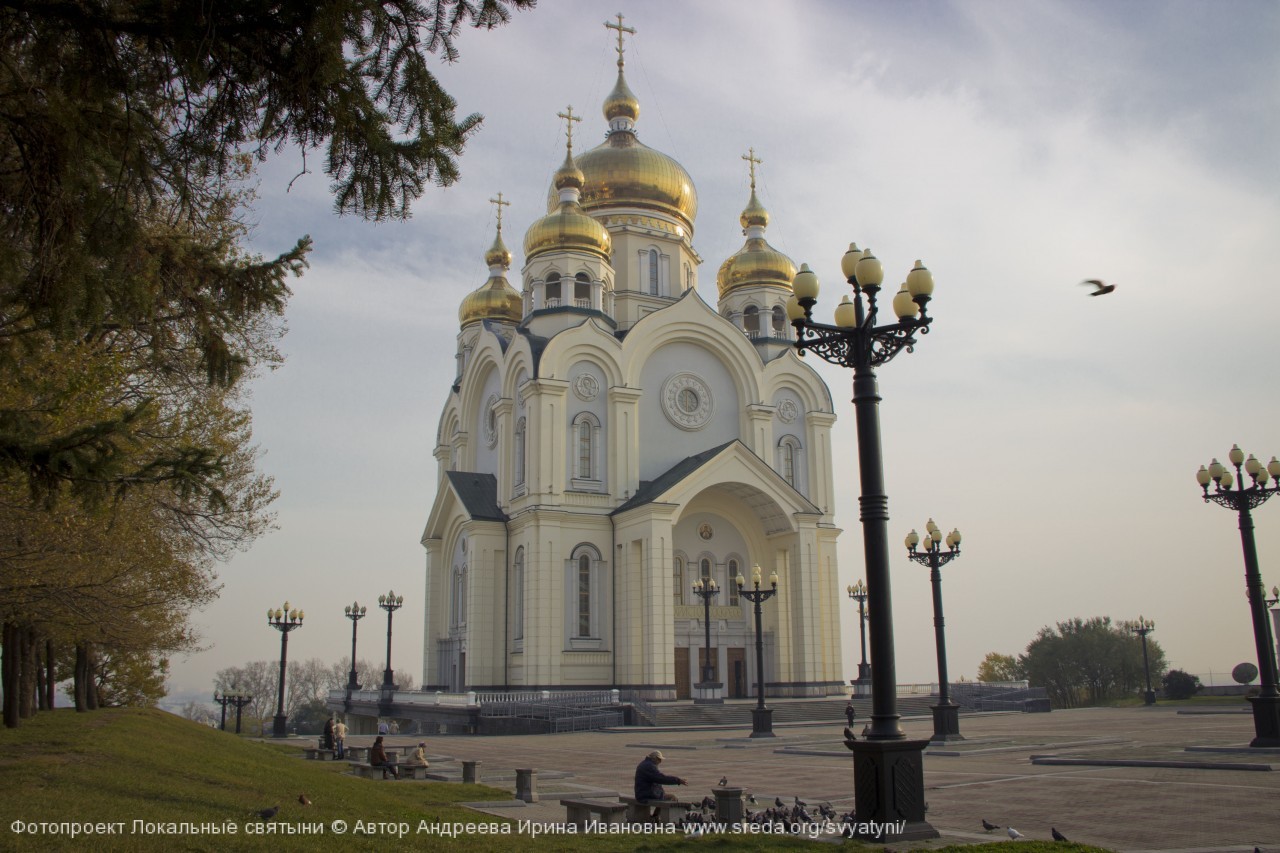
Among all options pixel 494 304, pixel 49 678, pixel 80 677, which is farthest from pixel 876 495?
pixel 494 304

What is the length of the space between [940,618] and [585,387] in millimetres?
18850

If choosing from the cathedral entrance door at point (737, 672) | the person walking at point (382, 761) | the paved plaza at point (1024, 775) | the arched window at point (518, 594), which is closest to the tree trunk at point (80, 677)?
the paved plaza at point (1024, 775)

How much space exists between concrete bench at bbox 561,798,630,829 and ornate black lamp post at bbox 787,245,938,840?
2.29 meters

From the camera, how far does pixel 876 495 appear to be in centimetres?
1028

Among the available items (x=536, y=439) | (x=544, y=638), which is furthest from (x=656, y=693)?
(x=536, y=439)

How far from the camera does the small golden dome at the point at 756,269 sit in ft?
147

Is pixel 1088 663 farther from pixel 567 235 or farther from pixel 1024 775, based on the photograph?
pixel 1024 775

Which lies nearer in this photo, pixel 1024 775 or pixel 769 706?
pixel 1024 775

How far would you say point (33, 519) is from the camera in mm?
10742

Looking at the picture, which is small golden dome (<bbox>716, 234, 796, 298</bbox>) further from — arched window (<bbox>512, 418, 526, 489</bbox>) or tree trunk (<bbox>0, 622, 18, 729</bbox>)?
tree trunk (<bbox>0, 622, 18, 729</bbox>)

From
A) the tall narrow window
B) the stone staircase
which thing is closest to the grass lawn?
the stone staircase

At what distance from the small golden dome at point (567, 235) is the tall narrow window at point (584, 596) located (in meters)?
11.9

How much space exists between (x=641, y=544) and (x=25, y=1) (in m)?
30.2

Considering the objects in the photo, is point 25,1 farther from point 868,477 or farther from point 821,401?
point 821,401
